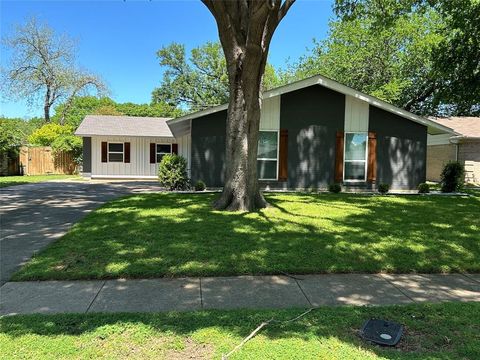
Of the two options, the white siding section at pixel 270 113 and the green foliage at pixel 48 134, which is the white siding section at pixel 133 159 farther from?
the green foliage at pixel 48 134

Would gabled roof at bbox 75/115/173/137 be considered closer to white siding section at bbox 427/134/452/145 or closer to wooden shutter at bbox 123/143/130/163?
wooden shutter at bbox 123/143/130/163

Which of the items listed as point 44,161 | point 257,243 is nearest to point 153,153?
point 44,161

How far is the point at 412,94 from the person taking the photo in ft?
85.3

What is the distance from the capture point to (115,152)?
→ 23.6 m

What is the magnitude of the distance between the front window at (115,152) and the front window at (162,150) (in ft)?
7.16

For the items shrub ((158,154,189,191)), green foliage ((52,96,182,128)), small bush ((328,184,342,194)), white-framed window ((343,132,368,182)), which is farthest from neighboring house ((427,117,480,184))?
green foliage ((52,96,182,128))

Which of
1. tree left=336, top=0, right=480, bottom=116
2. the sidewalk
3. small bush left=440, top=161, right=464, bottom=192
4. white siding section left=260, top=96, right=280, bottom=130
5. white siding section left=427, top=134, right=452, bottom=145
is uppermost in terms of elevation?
tree left=336, top=0, right=480, bottom=116

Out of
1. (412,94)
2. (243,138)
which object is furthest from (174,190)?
(412,94)

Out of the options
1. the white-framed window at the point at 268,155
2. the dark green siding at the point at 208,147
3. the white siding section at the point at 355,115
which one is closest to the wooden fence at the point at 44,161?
the dark green siding at the point at 208,147

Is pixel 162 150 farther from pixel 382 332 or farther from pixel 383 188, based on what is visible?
pixel 382 332

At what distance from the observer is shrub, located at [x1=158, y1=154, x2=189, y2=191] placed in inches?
589

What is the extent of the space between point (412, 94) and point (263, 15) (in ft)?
66.8

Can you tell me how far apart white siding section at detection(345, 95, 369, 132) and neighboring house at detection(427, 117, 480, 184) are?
24.7ft

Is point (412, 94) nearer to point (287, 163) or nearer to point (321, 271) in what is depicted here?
point (287, 163)
